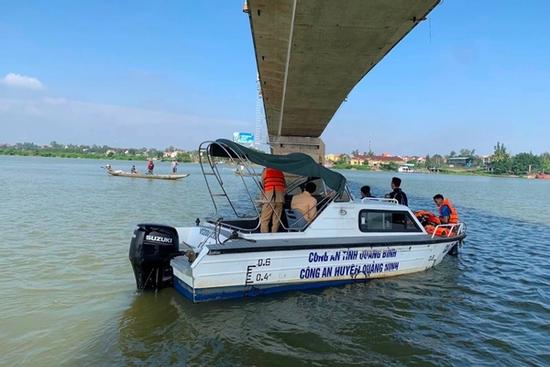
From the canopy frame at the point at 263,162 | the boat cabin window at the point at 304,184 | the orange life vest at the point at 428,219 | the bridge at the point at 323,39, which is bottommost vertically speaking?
the orange life vest at the point at 428,219

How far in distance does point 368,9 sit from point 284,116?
15159 mm

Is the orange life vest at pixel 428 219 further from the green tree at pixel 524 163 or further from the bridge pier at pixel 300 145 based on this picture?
the green tree at pixel 524 163

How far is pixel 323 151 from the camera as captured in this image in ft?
109

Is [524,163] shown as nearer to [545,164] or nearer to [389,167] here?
[545,164]

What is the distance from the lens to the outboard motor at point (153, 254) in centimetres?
762

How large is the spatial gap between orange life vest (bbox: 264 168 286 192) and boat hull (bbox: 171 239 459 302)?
134 centimetres

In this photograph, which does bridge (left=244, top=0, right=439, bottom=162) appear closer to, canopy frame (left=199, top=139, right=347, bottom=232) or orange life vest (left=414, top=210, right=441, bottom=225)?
canopy frame (left=199, top=139, right=347, bottom=232)

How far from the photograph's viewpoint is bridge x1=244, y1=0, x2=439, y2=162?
9.04m

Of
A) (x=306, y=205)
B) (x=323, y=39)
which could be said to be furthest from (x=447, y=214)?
(x=323, y=39)

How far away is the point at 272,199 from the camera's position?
27.6 ft

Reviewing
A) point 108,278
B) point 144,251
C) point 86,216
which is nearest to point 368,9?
point 144,251

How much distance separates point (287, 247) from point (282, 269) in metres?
0.46

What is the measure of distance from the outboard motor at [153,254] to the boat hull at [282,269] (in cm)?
20

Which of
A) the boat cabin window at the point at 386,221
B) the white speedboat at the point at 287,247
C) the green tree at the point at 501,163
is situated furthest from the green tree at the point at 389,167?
the white speedboat at the point at 287,247
